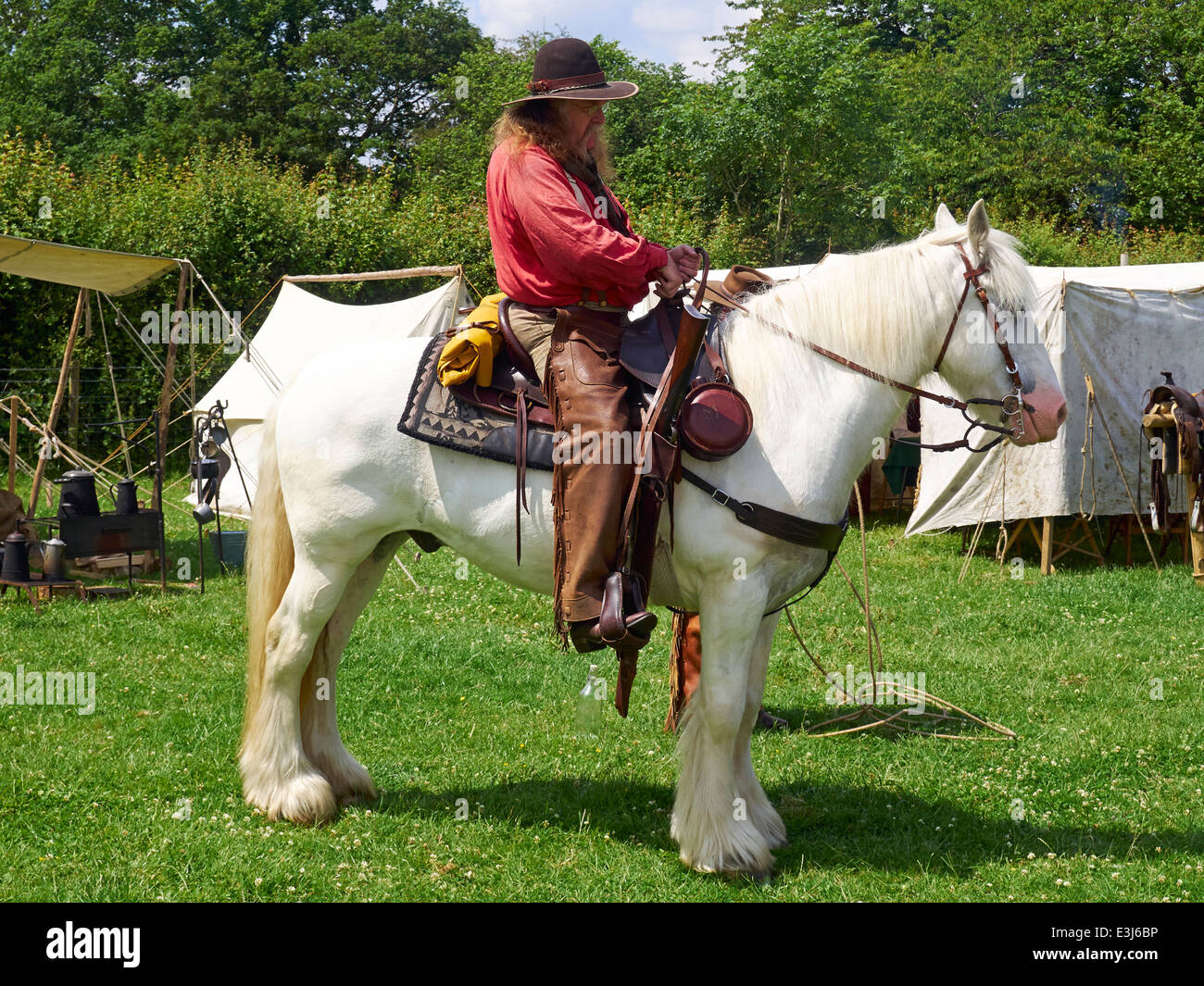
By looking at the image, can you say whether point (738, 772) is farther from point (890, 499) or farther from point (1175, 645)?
point (890, 499)

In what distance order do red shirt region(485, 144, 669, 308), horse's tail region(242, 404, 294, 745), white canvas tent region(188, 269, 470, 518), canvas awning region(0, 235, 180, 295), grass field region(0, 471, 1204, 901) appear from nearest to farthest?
1. red shirt region(485, 144, 669, 308)
2. grass field region(0, 471, 1204, 901)
3. horse's tail region(242, 404, 294, 745)
4. canvas awning region(0, 235, 180, 295)
5. white canvas tent region(188, 269, 470, 518)

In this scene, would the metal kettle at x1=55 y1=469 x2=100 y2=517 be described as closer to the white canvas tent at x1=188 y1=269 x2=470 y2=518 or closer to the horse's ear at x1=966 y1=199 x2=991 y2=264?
the white canvas tent at x1=188 y1=269 x2=470 y2=518

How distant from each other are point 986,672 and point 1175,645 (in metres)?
1.62

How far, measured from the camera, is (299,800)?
4.16 metres

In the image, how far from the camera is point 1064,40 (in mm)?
30812

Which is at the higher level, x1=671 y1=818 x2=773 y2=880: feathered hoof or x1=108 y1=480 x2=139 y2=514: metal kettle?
x1=108 y1=480 x2=139 y2=514: metal kettle

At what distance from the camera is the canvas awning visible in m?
7.65

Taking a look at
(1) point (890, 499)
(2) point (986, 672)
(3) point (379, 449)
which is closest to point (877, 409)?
(3) point (379, 449)

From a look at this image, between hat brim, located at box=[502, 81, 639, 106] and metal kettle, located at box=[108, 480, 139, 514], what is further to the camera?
metal kettle, located at box=[108, 480, 139, 514]

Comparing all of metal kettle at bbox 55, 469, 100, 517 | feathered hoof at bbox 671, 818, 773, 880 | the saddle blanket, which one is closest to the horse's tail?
the saddle blanket

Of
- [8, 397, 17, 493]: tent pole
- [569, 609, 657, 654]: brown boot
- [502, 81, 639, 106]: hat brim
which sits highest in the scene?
[502, 81, 639, 106]: hat brim

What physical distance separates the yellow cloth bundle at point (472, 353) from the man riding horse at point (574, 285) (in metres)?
0.11

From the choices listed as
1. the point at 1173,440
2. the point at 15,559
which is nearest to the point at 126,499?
the point at 15,559

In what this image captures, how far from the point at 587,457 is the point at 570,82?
1.34 m
